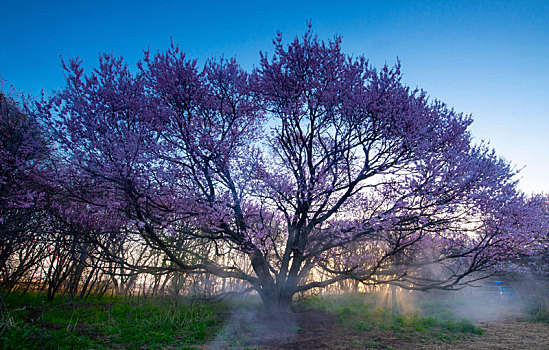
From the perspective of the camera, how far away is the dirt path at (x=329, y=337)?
6.69 metres

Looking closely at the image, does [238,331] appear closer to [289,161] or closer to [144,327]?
[144,327]

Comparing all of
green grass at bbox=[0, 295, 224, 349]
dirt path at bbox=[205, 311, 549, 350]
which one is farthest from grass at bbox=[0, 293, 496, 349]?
dirt path at bbox=[205, 311, 549, 350]

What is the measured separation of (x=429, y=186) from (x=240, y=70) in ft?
22.4

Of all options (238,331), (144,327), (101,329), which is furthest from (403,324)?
(101,329)

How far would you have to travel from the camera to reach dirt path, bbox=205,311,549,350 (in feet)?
21.9

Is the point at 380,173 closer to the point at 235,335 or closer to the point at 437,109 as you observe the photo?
the point at 437,109

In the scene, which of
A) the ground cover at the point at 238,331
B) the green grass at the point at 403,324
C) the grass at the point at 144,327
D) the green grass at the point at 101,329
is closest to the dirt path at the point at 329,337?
the ground cover at the point at 238,331

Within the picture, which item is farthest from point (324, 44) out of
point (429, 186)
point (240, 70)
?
point (429, 186)

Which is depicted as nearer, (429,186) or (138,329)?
(138,329)

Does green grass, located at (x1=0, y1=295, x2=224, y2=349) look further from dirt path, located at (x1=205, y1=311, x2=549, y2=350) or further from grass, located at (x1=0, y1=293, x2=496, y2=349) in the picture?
dirt path, located at (x1=205, y1=311, x2=549, y2=350)

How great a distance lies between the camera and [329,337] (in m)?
7.50

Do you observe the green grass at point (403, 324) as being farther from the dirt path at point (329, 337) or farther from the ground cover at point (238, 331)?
the dirt path at point (329, 337)

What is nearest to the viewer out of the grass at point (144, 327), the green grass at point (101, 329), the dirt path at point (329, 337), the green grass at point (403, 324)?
the green grass at point (101, 329)

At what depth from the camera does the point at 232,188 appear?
31.2 ft
